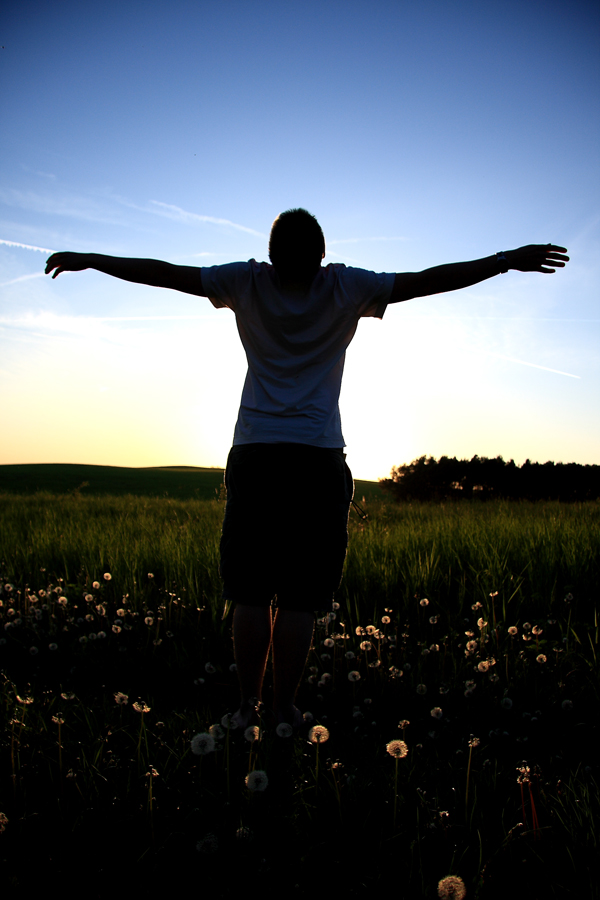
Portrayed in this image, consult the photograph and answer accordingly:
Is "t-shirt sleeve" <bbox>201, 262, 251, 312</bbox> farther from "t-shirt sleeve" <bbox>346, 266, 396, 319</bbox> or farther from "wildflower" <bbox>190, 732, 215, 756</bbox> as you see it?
"wildflower" <bbox>190, 732, 215, 756</bbox>

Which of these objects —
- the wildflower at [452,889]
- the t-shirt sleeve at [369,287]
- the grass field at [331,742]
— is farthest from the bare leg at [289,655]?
the t-shirt sleeve at [369,287]

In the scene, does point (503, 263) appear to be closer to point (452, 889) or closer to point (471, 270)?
point (471, 270)

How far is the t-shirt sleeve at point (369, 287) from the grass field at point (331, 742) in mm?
1798

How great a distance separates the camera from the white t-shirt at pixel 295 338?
2266 mm

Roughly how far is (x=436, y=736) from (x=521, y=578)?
6.46 ft

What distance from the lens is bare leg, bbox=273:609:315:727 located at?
2.22 m

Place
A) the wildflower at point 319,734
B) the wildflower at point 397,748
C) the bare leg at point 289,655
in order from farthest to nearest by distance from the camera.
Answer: the bare leg at point 289,655
the wildflower at point 319,734
the wildflower at point 397,748

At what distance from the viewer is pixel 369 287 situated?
2297 millimetres

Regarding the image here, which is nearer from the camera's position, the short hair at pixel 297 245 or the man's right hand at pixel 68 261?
the short hair at pixel 297 245

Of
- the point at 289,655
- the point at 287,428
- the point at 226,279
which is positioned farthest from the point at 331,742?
the point at 226,279

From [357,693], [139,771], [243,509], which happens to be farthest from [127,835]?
[357,693]

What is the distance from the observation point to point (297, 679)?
2260 mm

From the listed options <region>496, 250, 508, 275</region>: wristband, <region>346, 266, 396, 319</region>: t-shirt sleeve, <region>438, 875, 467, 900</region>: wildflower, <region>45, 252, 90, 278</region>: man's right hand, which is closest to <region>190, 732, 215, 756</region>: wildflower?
<region>438, 875, 467, 900</region>: wildflower

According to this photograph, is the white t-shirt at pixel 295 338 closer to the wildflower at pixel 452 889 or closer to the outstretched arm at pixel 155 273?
the outstretched arm at pixel 155 273
